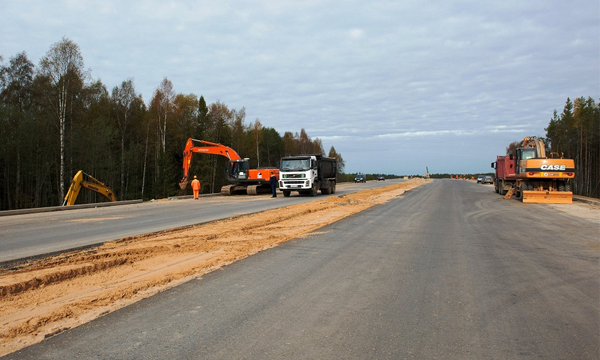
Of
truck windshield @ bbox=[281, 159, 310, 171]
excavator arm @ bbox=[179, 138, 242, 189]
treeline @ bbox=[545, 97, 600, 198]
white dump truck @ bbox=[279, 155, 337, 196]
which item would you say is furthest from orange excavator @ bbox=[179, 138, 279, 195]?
treeline @ bbox=[545, 97, 600, 198]

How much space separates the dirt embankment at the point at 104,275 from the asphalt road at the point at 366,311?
0.38 metres

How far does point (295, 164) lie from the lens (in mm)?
28781

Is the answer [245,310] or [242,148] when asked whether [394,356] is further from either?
[242,148]

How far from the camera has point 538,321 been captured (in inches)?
183

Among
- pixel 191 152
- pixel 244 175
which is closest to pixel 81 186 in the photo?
pixel 191 152

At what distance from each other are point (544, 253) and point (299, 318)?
6509 mm

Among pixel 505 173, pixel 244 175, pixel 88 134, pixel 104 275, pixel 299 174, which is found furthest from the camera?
pixel 88 134

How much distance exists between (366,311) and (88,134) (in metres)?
41.9

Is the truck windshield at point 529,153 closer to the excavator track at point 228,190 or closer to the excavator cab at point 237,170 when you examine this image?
the excavator cab at point 237,170

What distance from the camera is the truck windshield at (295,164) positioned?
93.8 feet

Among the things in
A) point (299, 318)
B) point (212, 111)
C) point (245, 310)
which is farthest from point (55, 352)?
point (212, 111)

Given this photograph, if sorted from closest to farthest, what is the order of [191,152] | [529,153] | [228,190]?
[529,153], [191,152], [228,190]

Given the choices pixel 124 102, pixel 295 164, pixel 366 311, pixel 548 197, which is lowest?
pixel 366 311

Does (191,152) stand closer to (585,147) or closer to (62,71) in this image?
(62,71)
